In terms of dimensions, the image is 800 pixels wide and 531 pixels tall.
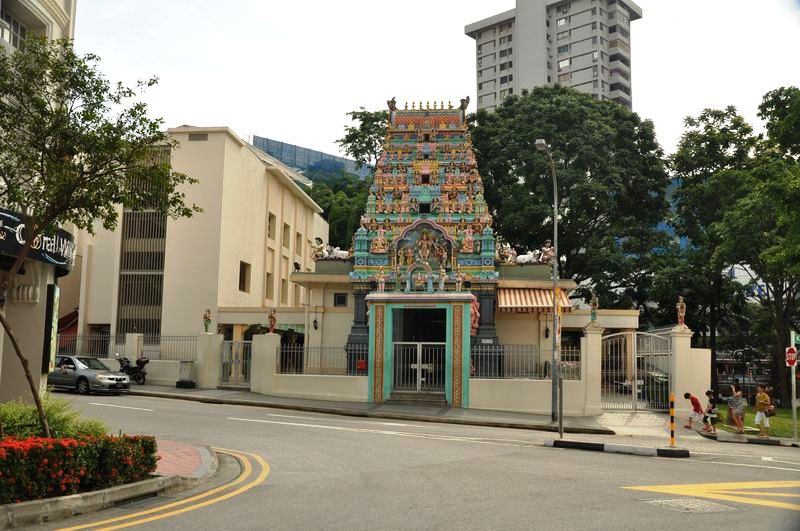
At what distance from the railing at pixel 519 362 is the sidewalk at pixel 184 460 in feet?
46.5

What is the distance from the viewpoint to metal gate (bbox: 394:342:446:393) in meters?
27.6

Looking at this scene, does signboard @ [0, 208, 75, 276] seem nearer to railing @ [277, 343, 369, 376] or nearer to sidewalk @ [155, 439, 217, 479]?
sidewalk @ [155, 439, 217, 479]

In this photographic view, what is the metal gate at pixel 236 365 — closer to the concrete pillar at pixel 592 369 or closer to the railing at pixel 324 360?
the railing at pixel 324 360

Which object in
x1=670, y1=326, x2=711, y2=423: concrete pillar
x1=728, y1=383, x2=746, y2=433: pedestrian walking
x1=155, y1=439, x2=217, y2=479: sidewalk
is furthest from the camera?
x1=670, y1=326, x2=711, y2=423: concrete pillar

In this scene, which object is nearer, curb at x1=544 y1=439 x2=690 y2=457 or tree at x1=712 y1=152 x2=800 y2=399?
curb at x1=544 y1=439 x2=690 y2=457

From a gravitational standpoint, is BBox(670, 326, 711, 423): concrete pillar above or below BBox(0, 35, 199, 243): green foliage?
below

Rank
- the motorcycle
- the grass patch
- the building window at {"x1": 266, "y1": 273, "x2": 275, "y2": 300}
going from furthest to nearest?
the building window at {"x1": 266, "y1": 273, "x2": 275, "y2": 300} → the motorcycle → the grass patch

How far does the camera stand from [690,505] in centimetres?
952

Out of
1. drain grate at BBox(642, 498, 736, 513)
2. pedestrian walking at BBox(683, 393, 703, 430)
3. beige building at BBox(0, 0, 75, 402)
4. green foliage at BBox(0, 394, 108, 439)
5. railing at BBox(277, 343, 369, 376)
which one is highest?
beige building at BBox(0, 0, 75, 402)

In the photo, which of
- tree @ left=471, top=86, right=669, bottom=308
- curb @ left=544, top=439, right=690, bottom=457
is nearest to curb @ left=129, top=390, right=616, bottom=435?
curb @ left=544, top=439, right=690, bottom=457

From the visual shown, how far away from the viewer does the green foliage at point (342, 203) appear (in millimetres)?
50656

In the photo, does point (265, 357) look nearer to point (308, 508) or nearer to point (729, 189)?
point (308, 508)

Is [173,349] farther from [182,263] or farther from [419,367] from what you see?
[419,367]

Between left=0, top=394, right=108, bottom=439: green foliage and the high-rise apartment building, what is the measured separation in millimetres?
89357
